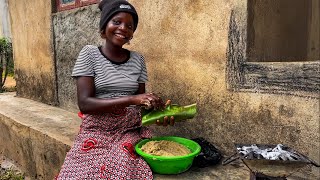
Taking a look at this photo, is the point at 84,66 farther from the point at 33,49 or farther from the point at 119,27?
the point at 33,49

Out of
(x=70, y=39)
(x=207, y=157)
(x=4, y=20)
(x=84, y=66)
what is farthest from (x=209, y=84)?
(x=4, y=20)

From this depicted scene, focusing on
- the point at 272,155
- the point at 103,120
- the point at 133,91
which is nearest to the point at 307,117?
the point at 272,155

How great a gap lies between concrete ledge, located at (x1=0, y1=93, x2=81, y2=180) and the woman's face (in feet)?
4.43

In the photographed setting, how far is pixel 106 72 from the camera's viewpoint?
233cm

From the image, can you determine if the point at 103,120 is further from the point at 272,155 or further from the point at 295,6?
the point at 295,6

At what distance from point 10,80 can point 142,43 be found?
9.82m

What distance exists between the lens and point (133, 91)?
2.50 metres

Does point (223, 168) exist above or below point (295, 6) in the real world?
below

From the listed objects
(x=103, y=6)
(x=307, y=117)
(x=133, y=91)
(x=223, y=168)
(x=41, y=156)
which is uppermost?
(x=103, y=6)

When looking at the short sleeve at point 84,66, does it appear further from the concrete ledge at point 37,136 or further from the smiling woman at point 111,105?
the concrete ledge at point 37,136

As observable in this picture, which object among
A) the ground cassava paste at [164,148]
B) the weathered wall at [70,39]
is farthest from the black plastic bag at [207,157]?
the weathered wall at [70,39]

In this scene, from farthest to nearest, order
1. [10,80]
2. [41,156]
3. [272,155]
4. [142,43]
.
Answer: [10,80]
[41,156]
[142,43]
[272,155]

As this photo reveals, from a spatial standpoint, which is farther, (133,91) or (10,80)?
(10,80)

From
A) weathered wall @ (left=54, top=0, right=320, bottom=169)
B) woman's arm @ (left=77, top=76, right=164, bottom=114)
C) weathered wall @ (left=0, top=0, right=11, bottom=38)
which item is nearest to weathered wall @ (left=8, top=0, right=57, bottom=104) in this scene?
weathered wall @ (left=54, top=0, right=320, bottom=169)
